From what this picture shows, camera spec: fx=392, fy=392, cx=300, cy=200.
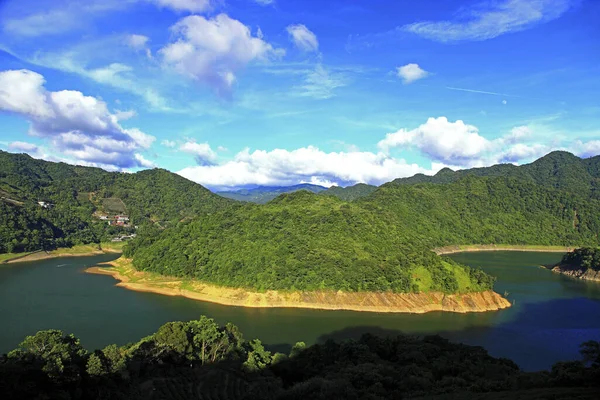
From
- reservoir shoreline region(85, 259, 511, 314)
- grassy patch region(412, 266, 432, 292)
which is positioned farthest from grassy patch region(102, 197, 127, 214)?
grassy patch region(412, 266, 432, 292)

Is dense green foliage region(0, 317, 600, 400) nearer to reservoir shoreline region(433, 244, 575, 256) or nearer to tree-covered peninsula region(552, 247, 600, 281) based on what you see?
tree-covered peninsula region(552, 247, 600, 281)

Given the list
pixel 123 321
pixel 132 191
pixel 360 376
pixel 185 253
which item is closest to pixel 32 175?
pixel 132 191

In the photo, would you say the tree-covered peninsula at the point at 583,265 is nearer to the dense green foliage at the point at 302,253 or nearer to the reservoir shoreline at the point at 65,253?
the dense green foliage at the point at 302,253

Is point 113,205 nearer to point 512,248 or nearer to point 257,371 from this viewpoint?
point 257,371

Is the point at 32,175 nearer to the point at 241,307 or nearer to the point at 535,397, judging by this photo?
the point at 241,307

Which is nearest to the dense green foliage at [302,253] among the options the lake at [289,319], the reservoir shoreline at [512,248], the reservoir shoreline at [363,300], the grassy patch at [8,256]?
the reservoir shoreline at [363,300]

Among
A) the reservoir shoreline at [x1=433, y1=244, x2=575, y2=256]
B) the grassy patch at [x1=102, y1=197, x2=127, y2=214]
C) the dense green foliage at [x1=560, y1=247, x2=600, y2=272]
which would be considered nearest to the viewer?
the dense green foliage at [x1=560, y1=247, x2=600, y2=272]

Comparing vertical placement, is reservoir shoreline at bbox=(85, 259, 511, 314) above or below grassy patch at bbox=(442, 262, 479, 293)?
below
